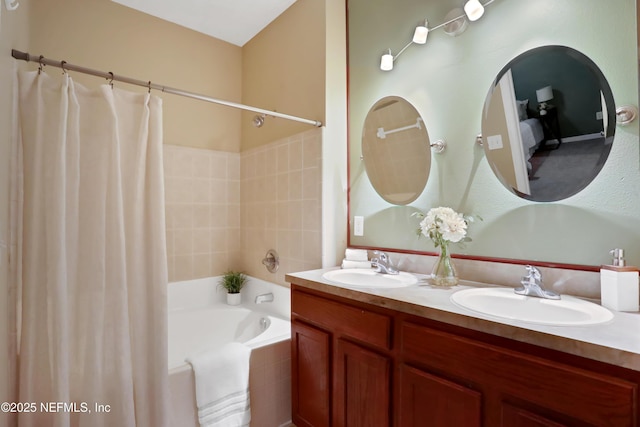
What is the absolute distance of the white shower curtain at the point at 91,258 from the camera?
1.11 m

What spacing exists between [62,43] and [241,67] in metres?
1.25

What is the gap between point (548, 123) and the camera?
4.22 ft

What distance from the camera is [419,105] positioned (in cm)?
173

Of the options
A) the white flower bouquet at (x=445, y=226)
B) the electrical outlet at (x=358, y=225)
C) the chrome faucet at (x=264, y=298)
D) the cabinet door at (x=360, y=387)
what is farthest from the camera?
the chrome faucet at (x=264, y=298)

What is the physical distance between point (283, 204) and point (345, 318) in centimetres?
109

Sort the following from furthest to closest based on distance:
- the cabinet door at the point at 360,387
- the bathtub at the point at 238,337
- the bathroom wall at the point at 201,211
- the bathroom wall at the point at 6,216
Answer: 1. the bathroom wall at the point at 201,211
2. the bathtub at the point at 238,337
3. the cabinet door at the point at 360,387
4. the bathroom wall at the point at 6,216

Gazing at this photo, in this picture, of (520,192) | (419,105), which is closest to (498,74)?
(419,105)

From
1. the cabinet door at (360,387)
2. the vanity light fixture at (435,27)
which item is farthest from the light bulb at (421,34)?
the cabinet door at (360,387)

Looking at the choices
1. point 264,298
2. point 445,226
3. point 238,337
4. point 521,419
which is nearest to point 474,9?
point 445,226

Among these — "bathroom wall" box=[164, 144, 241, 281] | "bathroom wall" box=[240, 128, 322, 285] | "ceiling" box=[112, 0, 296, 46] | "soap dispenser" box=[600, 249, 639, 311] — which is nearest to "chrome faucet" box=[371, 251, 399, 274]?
"bathroom wall" box=[240, 128, 322, 285]

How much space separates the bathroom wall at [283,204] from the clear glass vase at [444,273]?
764mm

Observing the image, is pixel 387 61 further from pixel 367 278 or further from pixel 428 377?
pixel 428 377

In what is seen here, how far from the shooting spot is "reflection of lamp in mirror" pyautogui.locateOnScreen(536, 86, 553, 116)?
129cm

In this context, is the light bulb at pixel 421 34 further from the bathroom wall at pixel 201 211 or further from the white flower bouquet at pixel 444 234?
the bathroom wall at pixel 201 211
